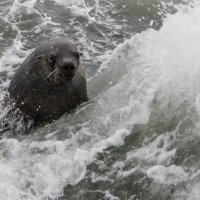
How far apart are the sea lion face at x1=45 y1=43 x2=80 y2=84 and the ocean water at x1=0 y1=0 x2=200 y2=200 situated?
0.84 metres

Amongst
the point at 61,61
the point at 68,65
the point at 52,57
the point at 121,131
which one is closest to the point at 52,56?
the point at 52,57

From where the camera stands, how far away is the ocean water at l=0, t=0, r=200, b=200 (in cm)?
524

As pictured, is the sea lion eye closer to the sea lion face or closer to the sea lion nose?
the sea lion face

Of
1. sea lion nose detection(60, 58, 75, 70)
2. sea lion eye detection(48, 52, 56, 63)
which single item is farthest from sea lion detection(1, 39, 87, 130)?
sea lion nose detection(60, 58, 75, 70)

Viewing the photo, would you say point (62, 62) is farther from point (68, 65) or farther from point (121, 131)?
point (121, 131)

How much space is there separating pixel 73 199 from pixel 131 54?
3736 millimetres

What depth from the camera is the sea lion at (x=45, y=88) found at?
6188mm

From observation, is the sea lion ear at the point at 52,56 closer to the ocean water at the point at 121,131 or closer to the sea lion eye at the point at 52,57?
the sea lion eye at the point at 52,57

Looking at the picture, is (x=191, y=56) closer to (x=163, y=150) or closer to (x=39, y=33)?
(x=163, y=150)

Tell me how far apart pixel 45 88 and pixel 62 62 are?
2.42 ft

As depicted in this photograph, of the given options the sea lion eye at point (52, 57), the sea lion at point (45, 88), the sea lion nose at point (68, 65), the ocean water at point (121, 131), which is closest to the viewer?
the ocean water at point (121, 131)

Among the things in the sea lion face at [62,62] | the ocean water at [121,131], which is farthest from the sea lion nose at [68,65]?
the ocean water at [121,131]

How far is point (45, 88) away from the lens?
20.7 feet

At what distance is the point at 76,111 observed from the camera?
6613mm
